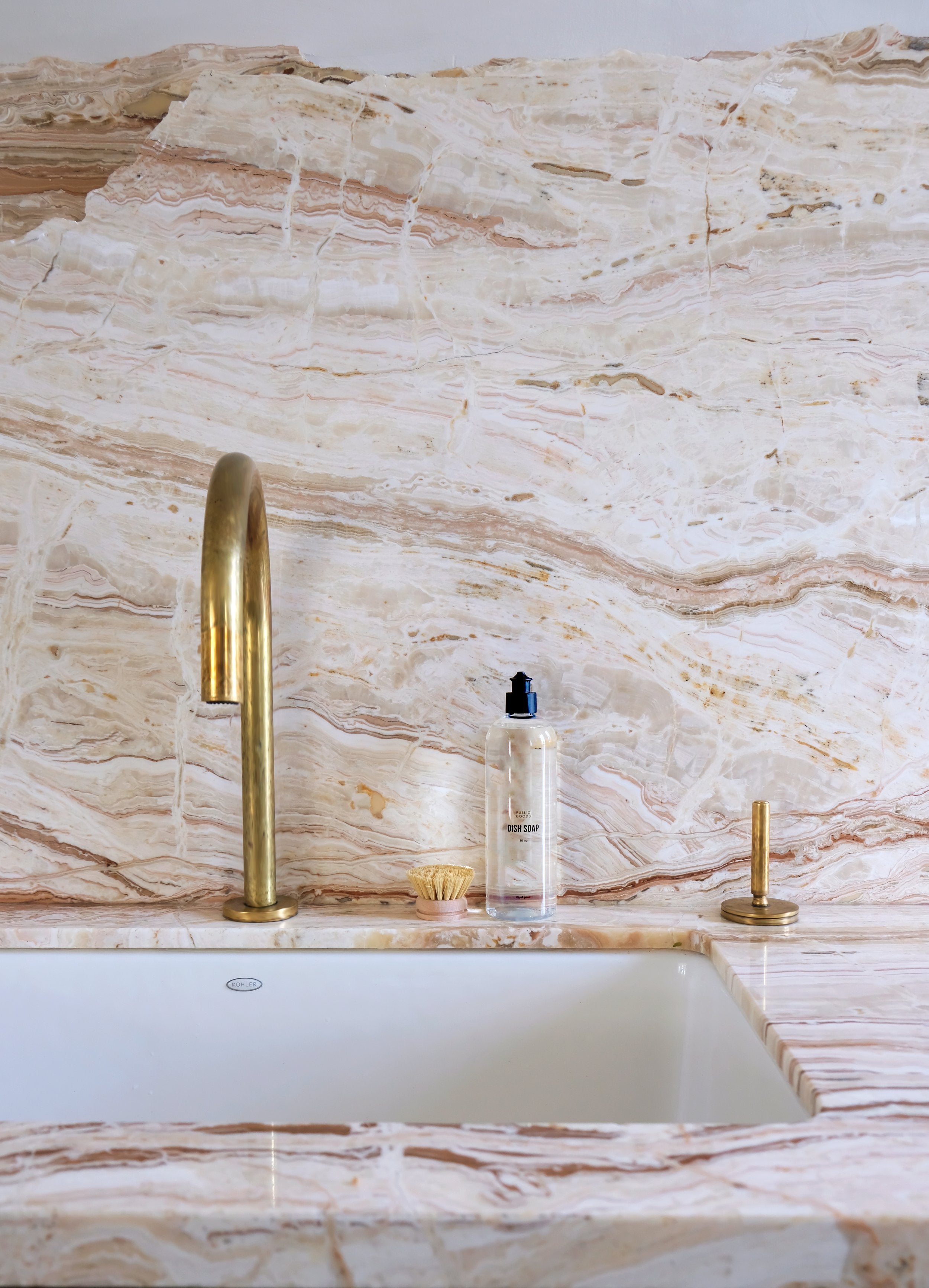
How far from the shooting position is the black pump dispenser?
824mm

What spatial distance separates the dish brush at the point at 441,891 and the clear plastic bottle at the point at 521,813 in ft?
0.08

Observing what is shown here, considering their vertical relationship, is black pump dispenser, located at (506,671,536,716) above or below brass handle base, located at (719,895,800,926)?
above

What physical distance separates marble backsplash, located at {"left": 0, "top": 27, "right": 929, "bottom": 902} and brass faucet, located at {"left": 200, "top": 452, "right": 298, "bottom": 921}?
0.20ft

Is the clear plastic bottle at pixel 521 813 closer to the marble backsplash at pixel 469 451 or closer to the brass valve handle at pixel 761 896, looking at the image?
the marble backsplash at pixel 469 451

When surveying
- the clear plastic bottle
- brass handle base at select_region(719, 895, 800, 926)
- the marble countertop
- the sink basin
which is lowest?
the sink basin

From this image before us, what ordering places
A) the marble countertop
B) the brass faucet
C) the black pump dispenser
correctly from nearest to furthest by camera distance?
the marble countertop < the brass faucet < the black pump dispenser

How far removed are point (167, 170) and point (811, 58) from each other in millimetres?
607

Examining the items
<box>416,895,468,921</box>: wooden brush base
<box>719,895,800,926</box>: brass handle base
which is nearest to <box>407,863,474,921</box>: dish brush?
<box>416,895,468,921</box>: wooden brush base

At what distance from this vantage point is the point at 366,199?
34.6 inches

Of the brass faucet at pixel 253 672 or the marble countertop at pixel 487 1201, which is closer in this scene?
the marble countertop at pixel 487 1201

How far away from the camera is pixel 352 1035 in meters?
0.78

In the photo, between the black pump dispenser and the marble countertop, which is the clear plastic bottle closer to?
the black pump dispenser

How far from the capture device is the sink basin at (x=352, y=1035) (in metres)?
0.76

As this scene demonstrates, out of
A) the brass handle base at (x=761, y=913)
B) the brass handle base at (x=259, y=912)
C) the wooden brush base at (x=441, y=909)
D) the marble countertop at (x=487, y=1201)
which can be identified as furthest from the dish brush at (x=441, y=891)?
the marble countertop at (x=487, y=1201)
